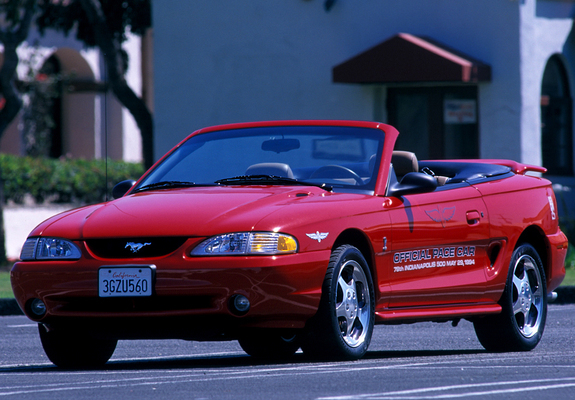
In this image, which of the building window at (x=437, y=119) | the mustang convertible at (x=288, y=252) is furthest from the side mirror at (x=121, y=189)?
the building window at (x=437, y=119)

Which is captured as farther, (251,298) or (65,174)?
(65,174)

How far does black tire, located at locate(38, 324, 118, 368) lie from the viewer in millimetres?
7168

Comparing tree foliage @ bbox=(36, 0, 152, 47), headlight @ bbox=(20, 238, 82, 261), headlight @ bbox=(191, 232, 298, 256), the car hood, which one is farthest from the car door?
tree foliage @ bbox=(36, 0, 152, 47)

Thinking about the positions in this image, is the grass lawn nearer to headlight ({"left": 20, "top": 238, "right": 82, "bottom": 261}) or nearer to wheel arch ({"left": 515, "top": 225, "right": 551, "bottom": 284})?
wheel arch ({"left": 515, "top": 225, "right": 551, "bottom": 284})

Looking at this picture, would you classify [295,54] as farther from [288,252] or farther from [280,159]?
[288,252]

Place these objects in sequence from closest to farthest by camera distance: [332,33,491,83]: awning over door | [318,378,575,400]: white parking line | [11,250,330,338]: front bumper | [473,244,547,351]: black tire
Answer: [318,378,575,400]: white parking line < [11,250,330,338]: front bumper < [473,244,547,351]: black tire < [332,33,491,83]: awning over door

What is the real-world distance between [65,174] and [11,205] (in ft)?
5.67

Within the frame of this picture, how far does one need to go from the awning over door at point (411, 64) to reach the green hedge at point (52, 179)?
8.77 meters

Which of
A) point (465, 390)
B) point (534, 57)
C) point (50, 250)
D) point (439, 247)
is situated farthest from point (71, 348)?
point (534, 57)

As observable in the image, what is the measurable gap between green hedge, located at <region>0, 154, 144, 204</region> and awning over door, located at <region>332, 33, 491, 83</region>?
8.77 metres

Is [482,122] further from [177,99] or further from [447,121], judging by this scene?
[177,99]

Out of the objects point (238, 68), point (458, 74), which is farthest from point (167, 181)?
point (238, 68)

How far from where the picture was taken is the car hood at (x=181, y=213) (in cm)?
655

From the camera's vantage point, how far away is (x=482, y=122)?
1770 centimetres
